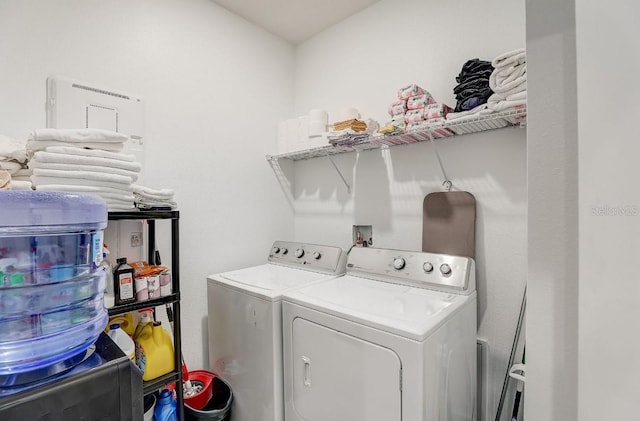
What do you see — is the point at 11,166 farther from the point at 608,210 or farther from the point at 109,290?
the point at 608,210

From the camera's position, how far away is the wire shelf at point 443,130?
1445 mm

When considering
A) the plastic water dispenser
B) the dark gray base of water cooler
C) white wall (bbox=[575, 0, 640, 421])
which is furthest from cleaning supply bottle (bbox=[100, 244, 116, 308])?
white wall (bbox=[575, 0, 640, 421])

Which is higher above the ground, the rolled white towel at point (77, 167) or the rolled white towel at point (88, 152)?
the rolled white towel at point (88, 152)

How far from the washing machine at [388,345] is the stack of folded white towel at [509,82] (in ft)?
2.57

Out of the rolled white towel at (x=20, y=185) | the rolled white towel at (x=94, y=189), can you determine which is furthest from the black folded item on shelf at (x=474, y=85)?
the rolled white towel at (x=20, y=185)

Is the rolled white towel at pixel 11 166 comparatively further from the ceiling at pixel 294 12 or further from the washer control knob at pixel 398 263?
the washer control knob at pixel 398 263

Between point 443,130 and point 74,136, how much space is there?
5.85 feet

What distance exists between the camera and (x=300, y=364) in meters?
1.44

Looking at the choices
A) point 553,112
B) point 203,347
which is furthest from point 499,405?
point 203,347

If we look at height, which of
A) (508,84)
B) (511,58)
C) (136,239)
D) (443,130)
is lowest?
(136,239)

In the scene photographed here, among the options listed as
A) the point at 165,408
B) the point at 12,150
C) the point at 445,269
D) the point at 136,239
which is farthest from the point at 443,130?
the point at 165,408

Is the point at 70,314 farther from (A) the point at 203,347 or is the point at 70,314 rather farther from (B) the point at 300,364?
(A) the point at 203,347

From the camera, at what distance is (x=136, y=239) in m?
1.79

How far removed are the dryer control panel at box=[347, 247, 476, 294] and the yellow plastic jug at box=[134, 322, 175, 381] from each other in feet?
3.67
